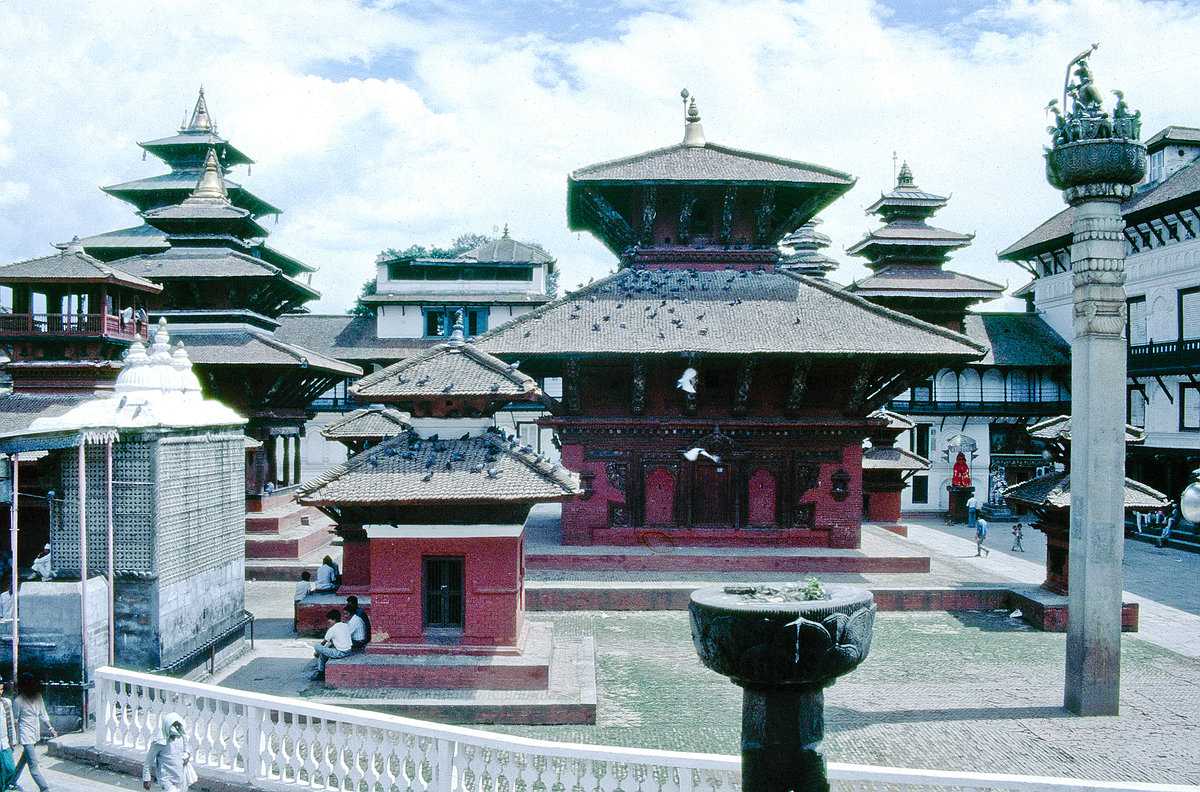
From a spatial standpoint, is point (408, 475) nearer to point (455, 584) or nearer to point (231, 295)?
point (455, 584)

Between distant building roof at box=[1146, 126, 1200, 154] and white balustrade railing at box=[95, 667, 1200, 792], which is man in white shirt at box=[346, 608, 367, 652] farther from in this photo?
distant building roof at box=[1146, 126, 1200, 154]

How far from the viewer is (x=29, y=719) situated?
30.2ft

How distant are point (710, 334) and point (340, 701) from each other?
41.3 ft

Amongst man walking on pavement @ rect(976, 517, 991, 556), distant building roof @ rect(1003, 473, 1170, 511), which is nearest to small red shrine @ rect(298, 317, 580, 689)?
distant building roof @ rect(1003, 473, 1170, 511)

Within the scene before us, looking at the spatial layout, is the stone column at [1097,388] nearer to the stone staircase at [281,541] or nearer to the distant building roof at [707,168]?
the distant building roof at [707,168]

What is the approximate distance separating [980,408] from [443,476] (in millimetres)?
31964

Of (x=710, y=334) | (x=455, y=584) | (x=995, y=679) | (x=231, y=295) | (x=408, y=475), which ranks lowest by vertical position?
(x=995, y=679)

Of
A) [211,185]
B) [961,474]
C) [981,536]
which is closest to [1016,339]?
[961,474]

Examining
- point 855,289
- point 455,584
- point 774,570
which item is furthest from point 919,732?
point 855,289

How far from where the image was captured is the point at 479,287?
42.0 metres

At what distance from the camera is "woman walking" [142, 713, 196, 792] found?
8.33 m

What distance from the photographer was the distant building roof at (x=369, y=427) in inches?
675

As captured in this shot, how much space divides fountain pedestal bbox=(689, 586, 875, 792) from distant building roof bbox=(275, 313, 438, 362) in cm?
3520

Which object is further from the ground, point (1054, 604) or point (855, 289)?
point (855, 289)
